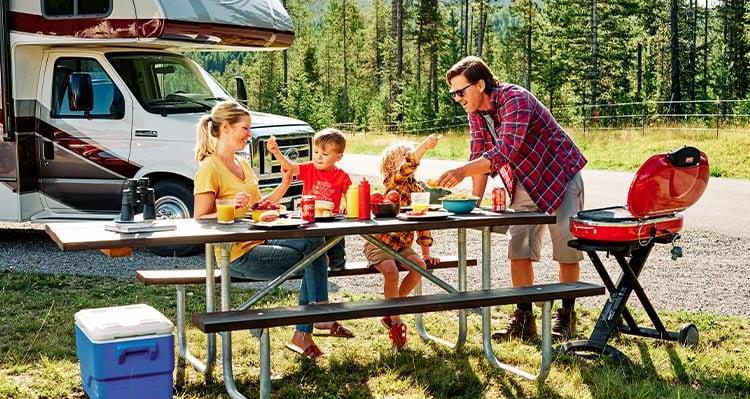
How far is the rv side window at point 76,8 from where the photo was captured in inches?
385

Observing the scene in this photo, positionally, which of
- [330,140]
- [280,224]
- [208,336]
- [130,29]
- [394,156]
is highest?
[130,29]

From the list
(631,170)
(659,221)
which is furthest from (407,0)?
(659,221)

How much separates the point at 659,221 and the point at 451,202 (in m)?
1.22

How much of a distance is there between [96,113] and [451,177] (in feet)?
18.2

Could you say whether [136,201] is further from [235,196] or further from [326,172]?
[326,172]

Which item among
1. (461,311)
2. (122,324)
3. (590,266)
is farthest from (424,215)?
(590,266)

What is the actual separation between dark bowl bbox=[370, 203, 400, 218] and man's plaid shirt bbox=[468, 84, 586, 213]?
0.82m

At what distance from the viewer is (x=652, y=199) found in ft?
19.0

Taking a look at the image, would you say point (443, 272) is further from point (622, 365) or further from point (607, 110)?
point (607, 110)

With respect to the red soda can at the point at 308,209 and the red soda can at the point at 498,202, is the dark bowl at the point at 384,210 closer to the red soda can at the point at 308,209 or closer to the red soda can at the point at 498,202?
the red soda can at the point at 308,209

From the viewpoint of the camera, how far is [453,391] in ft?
17.6

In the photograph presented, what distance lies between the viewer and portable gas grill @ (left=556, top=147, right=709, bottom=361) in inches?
226

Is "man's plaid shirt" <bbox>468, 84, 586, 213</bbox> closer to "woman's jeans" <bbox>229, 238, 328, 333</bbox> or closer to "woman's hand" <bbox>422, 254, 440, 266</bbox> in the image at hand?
"woman's hand" <bbox>422, 254, 440, 266</bbox>

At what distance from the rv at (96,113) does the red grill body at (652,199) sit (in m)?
4.78
